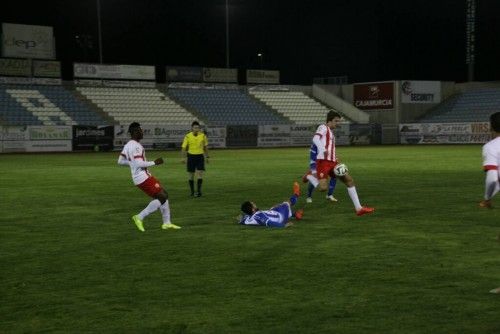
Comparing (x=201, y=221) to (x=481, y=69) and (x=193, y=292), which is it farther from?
(x=481, y=69)

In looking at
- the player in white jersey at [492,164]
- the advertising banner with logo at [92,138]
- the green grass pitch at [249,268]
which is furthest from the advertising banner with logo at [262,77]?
the player in white jersey at [492,164]

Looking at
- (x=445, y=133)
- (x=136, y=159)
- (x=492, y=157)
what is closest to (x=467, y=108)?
(x=445, y=133)

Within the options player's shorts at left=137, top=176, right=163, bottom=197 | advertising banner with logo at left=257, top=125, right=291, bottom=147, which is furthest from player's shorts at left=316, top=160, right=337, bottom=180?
advertising banner with logo at left=257, top=125, right=291, bottom=147

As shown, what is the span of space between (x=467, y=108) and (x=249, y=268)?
6072 cm

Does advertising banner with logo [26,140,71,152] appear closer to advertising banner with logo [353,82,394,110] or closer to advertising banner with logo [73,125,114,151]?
advertising banner with logo [73,125,114,151]

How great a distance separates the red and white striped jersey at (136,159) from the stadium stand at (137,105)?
44881 millimetres

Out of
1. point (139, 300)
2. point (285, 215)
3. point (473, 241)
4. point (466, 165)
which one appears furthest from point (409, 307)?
point (466, 165)

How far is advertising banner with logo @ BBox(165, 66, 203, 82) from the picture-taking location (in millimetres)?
66000

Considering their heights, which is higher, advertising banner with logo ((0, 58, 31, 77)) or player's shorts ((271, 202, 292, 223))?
advertising banner with logo ((0, 58, 31, 77))

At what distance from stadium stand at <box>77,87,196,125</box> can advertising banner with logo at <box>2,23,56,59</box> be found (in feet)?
15.7

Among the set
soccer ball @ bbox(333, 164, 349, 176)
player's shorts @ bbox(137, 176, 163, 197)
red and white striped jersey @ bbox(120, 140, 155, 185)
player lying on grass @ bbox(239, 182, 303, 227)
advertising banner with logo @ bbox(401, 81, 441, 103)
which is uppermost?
advertising banner with logo @ bbox(401, 81, 441, 103)

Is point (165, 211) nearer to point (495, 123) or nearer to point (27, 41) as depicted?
point (495, 123)

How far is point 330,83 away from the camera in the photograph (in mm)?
71375

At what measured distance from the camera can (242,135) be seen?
54.2m
